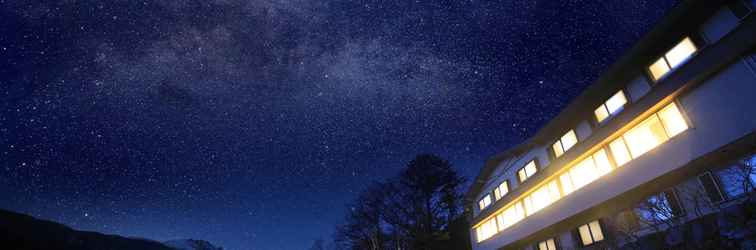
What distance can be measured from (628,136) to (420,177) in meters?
18.9

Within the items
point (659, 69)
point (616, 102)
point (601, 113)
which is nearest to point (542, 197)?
point (601, 113)

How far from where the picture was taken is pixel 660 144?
1191 centimetres

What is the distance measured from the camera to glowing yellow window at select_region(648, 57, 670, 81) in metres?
12.4

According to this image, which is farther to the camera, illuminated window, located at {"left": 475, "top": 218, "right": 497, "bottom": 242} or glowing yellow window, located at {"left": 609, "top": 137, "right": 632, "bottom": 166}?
illuminated window, located at {"left": 475, "top": 218, "right": 497, "bottom": 242}

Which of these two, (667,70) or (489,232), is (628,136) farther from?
(489,232)

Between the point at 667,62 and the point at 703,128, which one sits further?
the point at 667,62

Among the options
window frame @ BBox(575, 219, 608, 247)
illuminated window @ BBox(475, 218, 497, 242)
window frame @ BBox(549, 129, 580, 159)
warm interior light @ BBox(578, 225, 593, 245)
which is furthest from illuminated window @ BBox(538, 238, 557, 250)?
window frame @ BBox(549, 129, 580, 159)

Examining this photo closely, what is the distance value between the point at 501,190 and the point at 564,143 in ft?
23.7

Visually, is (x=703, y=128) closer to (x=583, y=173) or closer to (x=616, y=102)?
(x=616, y=102)

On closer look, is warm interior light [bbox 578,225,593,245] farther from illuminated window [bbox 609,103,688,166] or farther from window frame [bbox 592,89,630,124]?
window frame [bbox 592,89,630,124]

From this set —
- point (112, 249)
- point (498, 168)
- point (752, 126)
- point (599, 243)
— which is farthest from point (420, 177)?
point (112, 249)

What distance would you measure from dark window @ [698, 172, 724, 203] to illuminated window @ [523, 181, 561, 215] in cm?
703

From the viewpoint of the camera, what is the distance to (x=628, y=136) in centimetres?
1356

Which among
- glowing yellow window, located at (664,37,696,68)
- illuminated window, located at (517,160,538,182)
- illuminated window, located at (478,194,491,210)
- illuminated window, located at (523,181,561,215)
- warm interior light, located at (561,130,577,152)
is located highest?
glowing yellow window, located at (664,37,696,68)
